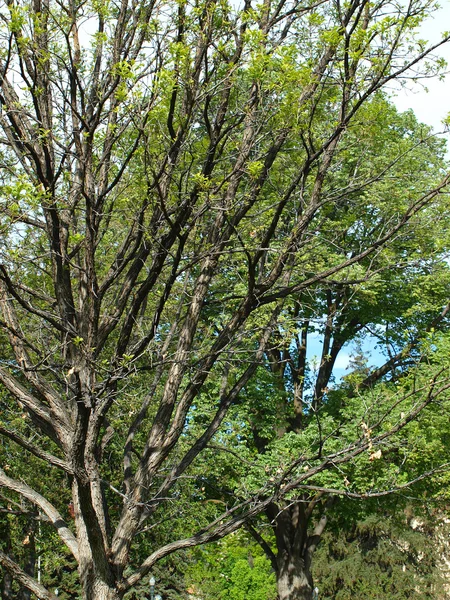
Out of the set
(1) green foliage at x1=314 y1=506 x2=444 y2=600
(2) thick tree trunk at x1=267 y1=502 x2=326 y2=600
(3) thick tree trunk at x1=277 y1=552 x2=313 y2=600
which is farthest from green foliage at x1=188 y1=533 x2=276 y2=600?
(3) thick tree trunk at x1=277 y1=552 x2=313 y2=600

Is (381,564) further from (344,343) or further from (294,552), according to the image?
(344,343)

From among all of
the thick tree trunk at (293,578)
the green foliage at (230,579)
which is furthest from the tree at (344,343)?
the green foliage at (230,579)

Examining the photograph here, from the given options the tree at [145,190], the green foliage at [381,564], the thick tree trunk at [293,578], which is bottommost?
the green foliage at [381,564]

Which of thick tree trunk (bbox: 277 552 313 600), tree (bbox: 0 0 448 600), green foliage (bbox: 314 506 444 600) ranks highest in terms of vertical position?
tree (bbox: 0 0 448 600)

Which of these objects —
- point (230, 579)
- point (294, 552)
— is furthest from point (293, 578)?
point (230, 579)

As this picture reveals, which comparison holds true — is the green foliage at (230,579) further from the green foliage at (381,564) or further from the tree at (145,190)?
the tree at (145,190)

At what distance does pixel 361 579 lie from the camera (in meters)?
22.9

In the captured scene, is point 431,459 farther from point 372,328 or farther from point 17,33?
point 17,33

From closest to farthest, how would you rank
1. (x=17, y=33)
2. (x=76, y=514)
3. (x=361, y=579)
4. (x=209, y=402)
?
(x=17, y=33) → (x=76, y=514) → (x=209, y=402) → (x=361, y=579)

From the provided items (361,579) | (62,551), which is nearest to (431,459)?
(62,551)

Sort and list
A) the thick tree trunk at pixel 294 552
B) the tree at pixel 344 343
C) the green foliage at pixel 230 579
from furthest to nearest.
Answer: the green foliage at pixel 230 579 < the thick tree trunk at pixel 294 552 < the tree at pixel 344 343

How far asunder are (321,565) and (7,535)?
12959mm

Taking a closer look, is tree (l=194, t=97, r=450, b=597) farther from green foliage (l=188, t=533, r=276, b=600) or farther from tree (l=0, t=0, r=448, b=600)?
tree (l=0, t=0, r=448, b=600)

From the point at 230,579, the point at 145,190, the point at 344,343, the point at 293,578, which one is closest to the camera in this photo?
the point at 145,190
